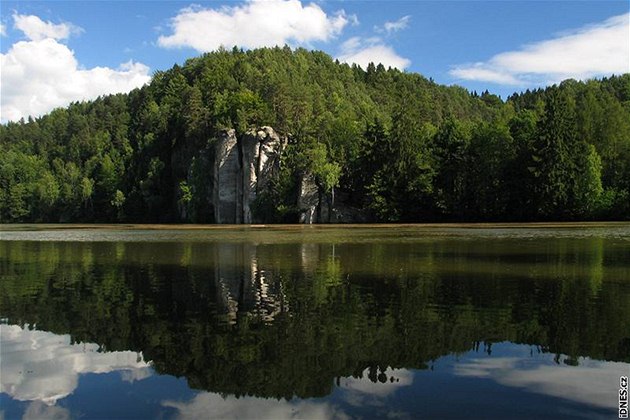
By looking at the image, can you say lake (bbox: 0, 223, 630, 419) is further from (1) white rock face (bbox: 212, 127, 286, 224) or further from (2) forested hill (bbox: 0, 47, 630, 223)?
(1) white rock face (bbox: 212, 127, 286, 224)

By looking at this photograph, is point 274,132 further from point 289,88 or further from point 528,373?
point 528,373

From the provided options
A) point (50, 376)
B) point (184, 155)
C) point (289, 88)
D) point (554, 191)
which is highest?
point (289, 88)

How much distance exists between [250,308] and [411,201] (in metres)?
83.1

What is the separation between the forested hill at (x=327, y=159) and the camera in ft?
303

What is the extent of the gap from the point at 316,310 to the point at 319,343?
3.95 metres

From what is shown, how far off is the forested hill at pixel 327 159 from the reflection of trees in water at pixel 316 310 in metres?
62.8

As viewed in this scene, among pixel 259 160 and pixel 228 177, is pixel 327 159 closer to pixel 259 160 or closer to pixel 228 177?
pixel 259 160

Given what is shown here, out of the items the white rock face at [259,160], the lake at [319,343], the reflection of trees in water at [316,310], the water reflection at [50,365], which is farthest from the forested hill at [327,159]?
the water reflection at [50,365]

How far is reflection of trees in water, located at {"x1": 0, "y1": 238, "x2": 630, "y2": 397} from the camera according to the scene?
13.0 metres

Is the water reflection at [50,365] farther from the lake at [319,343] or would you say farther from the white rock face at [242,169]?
the white rock face at [242,169]

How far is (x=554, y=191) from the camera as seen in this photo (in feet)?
289

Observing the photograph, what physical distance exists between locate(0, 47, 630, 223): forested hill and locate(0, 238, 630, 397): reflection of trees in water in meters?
62.8

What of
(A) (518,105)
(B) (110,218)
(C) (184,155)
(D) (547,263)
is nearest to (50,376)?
(D) (547,263)

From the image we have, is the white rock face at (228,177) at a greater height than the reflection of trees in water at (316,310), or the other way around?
the white rock face at (228,177)
